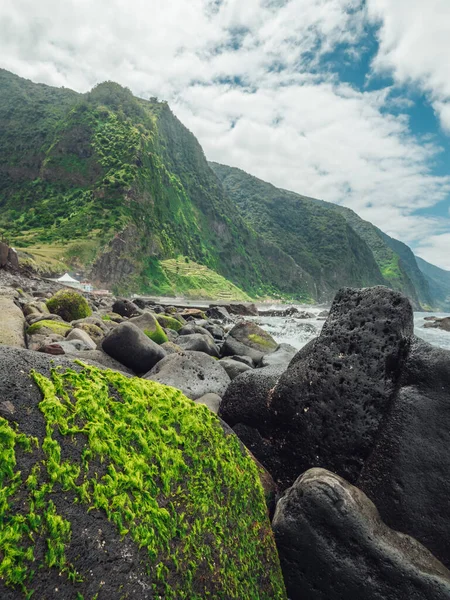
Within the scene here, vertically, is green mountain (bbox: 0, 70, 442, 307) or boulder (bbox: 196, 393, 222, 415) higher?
green mountain (bbox: 0, 70, 442, 307)

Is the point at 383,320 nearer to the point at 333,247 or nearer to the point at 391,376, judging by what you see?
the point at 391,376

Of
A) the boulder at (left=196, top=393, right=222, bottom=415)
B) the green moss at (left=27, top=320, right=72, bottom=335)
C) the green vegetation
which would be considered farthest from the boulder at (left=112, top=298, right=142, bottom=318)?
the green vegetation

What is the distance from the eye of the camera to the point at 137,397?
2.75 m

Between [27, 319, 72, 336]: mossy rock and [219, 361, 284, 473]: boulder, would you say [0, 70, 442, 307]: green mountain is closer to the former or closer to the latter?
[27, 319, 72, 336]: mossy rock

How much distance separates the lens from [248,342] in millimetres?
14836

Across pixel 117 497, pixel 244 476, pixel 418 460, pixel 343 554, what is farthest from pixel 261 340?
pixel 117 497

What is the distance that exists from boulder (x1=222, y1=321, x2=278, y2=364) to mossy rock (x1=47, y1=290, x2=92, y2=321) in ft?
17.4

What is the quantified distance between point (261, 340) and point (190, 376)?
364 inches

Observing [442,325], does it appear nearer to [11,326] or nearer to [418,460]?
[11,326]

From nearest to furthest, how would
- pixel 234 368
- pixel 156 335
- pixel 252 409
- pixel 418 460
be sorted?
pixel 418 460, pixel 252 409, pixel 234 368, pixel 156 335

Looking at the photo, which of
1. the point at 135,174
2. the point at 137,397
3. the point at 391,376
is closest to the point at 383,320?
the point at 391,376

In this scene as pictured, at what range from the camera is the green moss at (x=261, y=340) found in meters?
14.8

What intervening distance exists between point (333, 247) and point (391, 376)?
200 meters

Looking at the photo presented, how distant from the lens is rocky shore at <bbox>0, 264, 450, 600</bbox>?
1.87 m
